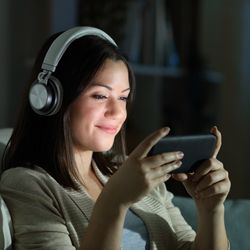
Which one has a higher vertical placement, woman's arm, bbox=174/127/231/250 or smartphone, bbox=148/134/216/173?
smartphone, bbox=148/134/216/173

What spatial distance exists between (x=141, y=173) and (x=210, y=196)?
0.89 feet

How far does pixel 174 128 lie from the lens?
288 cm

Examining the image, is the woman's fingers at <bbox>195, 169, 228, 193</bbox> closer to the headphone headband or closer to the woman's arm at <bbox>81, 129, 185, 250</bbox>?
the woman's arm at <bbox>81, 129, 185, 250</bbox>

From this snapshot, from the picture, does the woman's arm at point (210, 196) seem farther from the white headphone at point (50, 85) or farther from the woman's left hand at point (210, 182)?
the white headphone at point (50, 85)

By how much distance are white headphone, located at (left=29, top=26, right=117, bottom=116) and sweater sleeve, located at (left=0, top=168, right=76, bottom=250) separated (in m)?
0.14

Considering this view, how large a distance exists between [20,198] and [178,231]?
407 millimetres

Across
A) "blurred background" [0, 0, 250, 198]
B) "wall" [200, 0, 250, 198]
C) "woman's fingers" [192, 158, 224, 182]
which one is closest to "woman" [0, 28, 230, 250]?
"woman's fingers" [192, 158, 224, 182]

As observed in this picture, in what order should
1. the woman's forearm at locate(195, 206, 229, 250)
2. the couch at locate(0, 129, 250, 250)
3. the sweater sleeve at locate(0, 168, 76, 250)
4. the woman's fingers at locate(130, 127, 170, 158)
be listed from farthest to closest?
1. the couch at locate(0, 129, 250, 250)
2. the woman's forearm at locate(195, 206, 229, 250)
3. the sweater sleeve at locate(0, 168, 76, 250)
4. the woman's fingers at locate(130, 127, 170, 158)

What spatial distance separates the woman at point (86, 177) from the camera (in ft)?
3.35

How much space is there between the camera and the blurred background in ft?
8.66

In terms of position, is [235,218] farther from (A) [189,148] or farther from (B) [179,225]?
(A) [189,148]

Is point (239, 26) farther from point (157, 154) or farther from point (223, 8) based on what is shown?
point (157, 154)

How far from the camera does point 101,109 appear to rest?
117 cm

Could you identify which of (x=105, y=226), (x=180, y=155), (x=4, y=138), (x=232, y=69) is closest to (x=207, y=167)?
(x=180, y=155)
